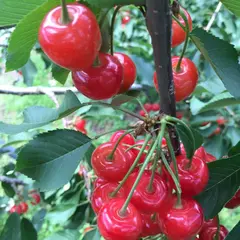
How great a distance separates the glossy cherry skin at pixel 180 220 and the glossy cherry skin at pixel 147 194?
22 mm

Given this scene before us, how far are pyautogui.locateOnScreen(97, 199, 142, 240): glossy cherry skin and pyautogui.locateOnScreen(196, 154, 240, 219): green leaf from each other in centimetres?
22

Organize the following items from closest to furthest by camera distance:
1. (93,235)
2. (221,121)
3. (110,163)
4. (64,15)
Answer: (64,15)
(110,163)
(93,235)
(221,121)

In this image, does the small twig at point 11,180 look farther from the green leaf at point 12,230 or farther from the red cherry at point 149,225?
the red cherry at point 149,225

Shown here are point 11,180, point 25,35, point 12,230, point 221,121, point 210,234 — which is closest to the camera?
point 25,35

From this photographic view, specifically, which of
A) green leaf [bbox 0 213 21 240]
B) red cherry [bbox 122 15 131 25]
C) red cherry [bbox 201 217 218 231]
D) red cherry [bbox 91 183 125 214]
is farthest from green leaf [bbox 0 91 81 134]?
red cherry [bbox 122 15 131 25]

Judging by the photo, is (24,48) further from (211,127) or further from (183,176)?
(211,127)

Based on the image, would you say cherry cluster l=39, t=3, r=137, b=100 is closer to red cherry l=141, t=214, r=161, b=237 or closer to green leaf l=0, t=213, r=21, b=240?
red cherry l=141, t=214, r=161, b=237

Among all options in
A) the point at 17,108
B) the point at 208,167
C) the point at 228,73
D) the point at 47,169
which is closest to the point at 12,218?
the point at 47,169

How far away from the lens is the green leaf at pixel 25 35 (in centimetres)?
69

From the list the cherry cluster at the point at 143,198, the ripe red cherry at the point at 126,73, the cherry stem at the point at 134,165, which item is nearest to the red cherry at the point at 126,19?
the ripe red cherry at the point at 126,73

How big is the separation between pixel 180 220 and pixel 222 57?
12.5 inches

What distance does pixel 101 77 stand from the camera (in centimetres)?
80

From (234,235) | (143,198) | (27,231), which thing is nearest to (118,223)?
(143,198)

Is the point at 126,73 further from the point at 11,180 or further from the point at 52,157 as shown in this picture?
the point at 11,180
